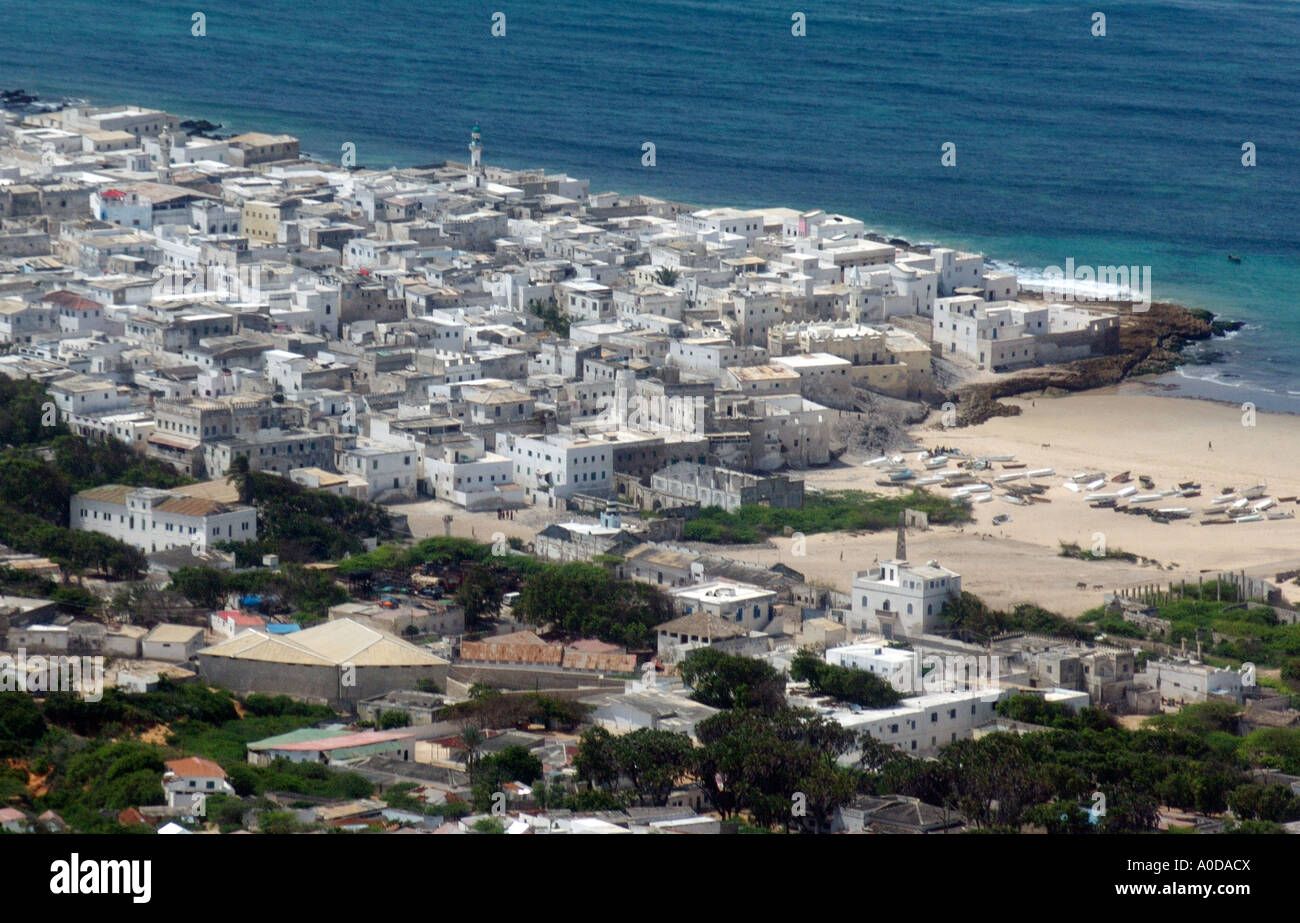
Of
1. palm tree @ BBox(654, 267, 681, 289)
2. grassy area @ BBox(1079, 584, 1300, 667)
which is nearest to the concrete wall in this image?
grassy area @ BBox(1079, 584, 1300, 667)

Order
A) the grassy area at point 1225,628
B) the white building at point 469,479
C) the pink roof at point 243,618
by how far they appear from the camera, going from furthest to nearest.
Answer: the white building at point 469,479 → the grassy area at point 1225,628 → the pink roof at point 243,618

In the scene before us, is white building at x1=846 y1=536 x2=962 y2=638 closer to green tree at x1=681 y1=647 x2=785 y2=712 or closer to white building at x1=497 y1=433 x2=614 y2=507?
green tree at x1=681 y1=647 x2=785 y2=712

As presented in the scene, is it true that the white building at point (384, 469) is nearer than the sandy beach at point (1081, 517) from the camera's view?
No

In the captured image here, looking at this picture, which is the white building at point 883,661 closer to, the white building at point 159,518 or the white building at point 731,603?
the white building at point 731,603

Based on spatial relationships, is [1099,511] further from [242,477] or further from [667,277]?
[667,277]

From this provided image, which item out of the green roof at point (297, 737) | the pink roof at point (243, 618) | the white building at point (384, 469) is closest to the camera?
the green roof at point (297, 737)

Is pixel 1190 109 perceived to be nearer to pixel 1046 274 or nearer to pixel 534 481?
pixel 1046 274

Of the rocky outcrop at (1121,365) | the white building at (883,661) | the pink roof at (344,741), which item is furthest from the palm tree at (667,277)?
the pink roof at (344,741)

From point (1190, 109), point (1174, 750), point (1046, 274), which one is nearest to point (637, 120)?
point (1190, 109)
